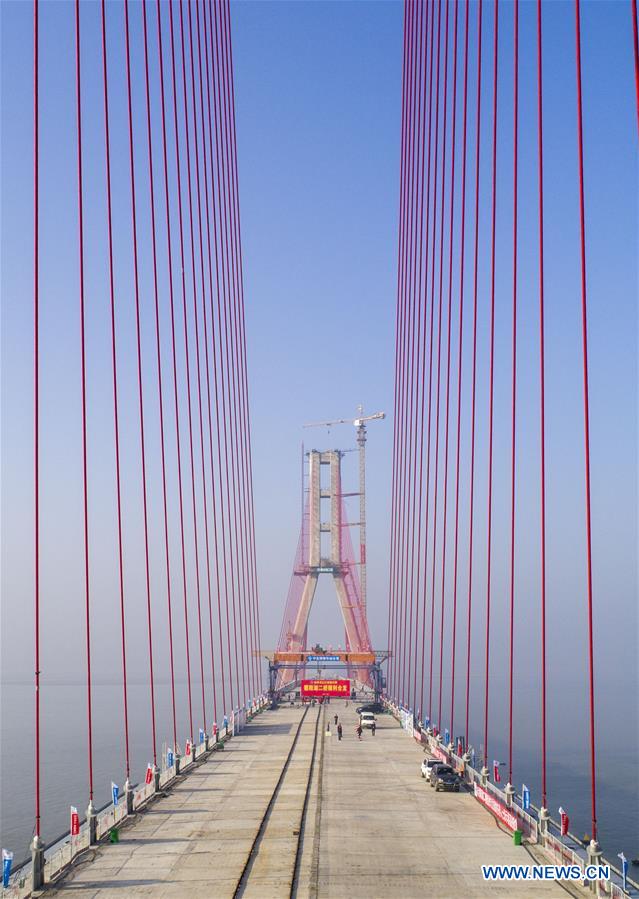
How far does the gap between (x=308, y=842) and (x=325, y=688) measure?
5132 cm

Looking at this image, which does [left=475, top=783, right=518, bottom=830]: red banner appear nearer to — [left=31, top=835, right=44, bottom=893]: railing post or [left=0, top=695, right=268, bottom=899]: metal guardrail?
[left=0, top=695, right=268, bottom=899]: metal guardrail

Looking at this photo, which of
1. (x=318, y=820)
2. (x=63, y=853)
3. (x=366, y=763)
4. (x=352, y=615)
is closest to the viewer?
(x=63, y=853)

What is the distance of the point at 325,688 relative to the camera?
7275 centimetres

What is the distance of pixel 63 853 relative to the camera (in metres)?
21.0

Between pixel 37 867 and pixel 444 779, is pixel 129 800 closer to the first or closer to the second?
pixel 37 867

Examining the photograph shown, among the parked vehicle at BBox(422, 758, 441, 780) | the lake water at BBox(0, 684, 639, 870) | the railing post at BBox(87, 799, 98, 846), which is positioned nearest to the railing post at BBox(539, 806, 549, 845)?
the parked vehicle at BBox(422, 758, 441, 780)

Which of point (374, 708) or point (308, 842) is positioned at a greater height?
point (308, 842)

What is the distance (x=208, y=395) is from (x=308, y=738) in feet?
69.9

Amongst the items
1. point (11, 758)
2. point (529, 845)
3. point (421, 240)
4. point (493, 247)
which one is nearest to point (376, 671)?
point (11, 758)

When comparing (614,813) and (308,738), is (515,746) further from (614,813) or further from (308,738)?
(308,738)

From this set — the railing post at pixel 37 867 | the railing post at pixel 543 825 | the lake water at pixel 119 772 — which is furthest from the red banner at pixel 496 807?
the lake water at pixel 119 772

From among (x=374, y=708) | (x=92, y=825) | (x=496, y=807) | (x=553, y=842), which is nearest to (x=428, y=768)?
(x=496, y=807)

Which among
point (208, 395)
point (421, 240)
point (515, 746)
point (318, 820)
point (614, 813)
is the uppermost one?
point (421, 240)

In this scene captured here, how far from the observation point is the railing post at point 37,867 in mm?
18578
